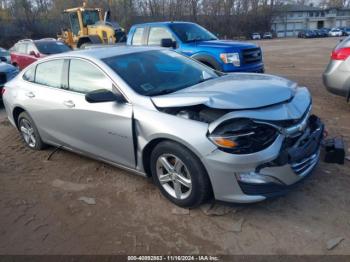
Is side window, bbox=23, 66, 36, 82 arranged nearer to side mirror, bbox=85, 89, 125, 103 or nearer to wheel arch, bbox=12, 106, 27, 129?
wheel arch, bbox=12, 106, 27, 129

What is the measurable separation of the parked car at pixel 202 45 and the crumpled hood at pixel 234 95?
362cm

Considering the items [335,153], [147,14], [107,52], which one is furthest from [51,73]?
[147,14]

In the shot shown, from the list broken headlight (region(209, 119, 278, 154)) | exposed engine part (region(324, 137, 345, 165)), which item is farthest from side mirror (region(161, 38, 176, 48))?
broken headlight (region(209, 119, 278, 154))

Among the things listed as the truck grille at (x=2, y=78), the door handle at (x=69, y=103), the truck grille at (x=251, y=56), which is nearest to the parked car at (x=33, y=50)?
the truck grille at (x=2, y=78)

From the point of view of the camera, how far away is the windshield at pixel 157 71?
363cm

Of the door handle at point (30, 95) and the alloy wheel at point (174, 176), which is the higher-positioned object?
the door handle at point (30, 95)

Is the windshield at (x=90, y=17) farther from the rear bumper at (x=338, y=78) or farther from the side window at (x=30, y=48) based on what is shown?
the rear bumper at (x=338, y=78)

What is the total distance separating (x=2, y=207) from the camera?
3.65 meters

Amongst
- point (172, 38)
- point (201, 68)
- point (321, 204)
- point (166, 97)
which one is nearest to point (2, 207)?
point (166, 97)

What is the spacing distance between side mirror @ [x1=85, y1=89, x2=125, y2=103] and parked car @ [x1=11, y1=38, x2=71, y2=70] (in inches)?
389

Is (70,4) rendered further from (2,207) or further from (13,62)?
(2,207)

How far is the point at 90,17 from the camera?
18234mm

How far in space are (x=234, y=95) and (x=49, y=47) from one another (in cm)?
1135

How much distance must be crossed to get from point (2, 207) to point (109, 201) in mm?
1215
